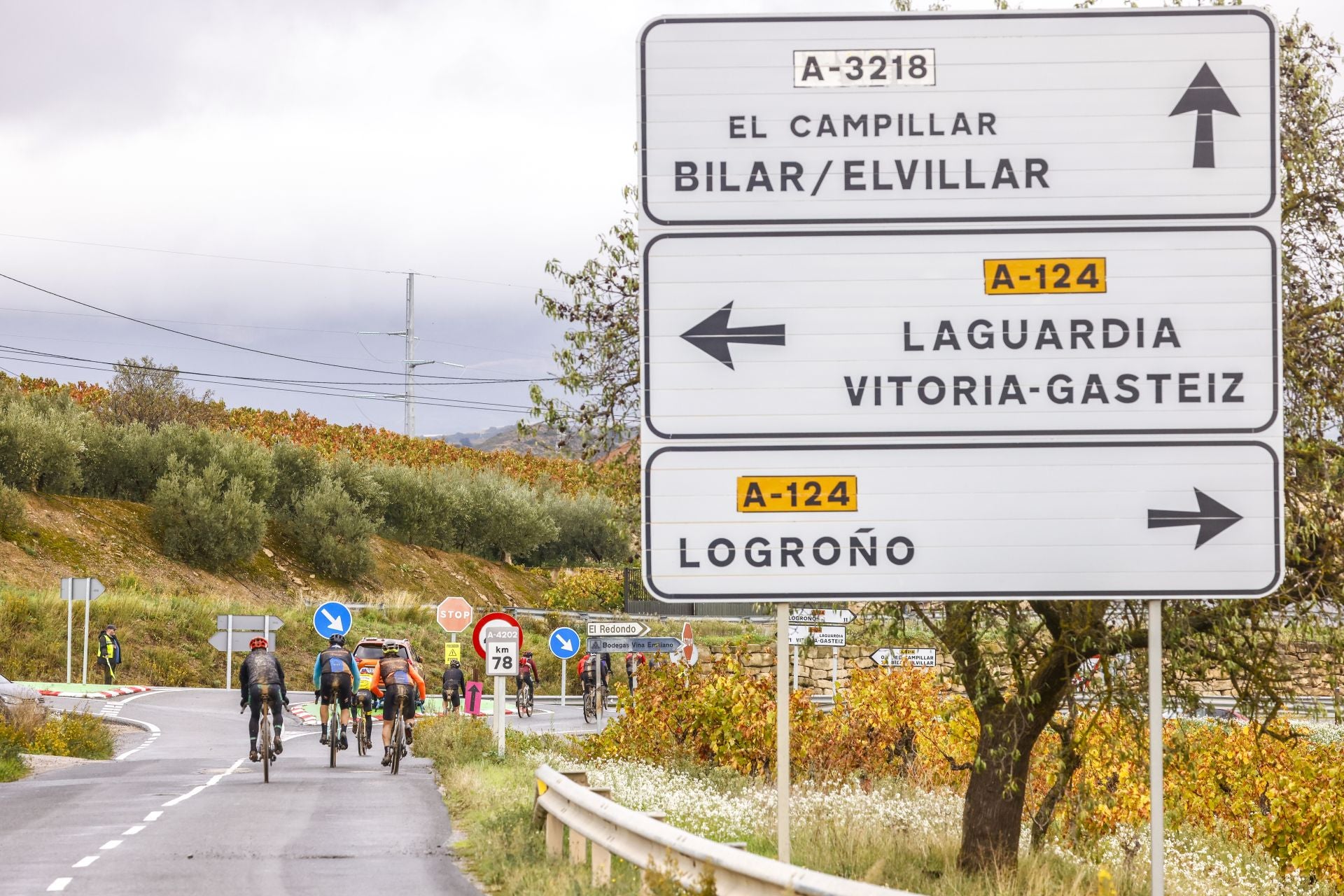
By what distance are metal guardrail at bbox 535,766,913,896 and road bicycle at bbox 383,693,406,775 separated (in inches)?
386

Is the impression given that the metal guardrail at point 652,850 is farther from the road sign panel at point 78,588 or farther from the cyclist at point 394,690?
the road sign panel at point 78,588

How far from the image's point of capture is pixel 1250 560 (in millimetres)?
6637

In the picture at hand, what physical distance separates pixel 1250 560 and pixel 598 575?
5141cm

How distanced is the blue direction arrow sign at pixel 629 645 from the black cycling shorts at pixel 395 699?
11.2ft

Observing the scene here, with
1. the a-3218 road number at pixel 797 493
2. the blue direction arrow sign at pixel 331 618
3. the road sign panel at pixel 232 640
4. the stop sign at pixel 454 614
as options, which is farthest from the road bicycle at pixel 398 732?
the road sign panel at pixel 232 640

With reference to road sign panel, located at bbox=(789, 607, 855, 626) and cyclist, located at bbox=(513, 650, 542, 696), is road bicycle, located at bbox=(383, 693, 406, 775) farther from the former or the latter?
cyclist, located at bbox=(513, 650, 542, 696)

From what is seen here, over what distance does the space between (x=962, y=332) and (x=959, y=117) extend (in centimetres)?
102

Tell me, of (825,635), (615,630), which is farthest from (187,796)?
(825,635)

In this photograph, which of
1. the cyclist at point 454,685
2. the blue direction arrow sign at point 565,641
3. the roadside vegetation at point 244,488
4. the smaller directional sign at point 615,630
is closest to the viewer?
the smaller directional sign at point 615,630

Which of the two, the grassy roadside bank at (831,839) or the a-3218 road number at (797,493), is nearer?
the a-3218 road number at (797,493)

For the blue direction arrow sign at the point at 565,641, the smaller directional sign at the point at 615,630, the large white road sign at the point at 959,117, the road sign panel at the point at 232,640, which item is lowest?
the road sign panel at the point at 232,640

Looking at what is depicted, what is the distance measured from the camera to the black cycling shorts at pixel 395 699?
2106 centimetres

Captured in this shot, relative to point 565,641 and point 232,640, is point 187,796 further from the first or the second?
point 232,640

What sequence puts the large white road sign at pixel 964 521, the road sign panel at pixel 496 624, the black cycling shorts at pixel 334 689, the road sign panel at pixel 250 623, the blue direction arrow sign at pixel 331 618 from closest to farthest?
the large white road sign at pixel 964 521, the road sign panel at pixel 496 624, the black cycling shorts at pixel 334 689, the blue direction arrow sign at pixel 331 618, the road sign panel at pixel 250 623
